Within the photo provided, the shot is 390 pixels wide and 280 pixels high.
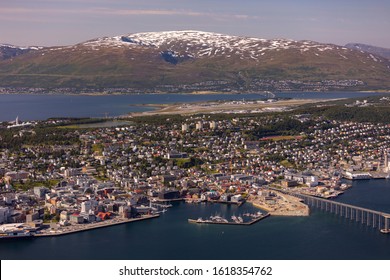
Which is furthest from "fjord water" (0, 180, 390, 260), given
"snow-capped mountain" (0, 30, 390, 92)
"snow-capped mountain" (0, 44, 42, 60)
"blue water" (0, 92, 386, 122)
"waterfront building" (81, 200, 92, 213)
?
"snow-capped mountain" (0, 44, 42, 60)

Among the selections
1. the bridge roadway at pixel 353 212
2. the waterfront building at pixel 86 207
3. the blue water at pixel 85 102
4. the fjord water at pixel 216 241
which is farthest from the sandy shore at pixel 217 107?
the fjord water at pixel 216 241

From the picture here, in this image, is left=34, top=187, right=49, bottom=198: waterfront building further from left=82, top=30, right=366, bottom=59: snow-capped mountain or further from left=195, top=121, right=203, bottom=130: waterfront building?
left=82, top=30, right=366, bottom=59: snow-capped mountain

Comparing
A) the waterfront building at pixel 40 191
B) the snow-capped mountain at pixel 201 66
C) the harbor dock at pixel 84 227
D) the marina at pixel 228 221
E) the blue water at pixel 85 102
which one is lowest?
the harbor dock at pixel 84 227

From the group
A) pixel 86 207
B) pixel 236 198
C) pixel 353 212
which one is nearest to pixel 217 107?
pixel 236 198

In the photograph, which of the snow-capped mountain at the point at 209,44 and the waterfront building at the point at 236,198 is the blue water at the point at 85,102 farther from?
the waterfront building at the point at 236,198

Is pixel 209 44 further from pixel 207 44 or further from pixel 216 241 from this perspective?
pixel 216 241
